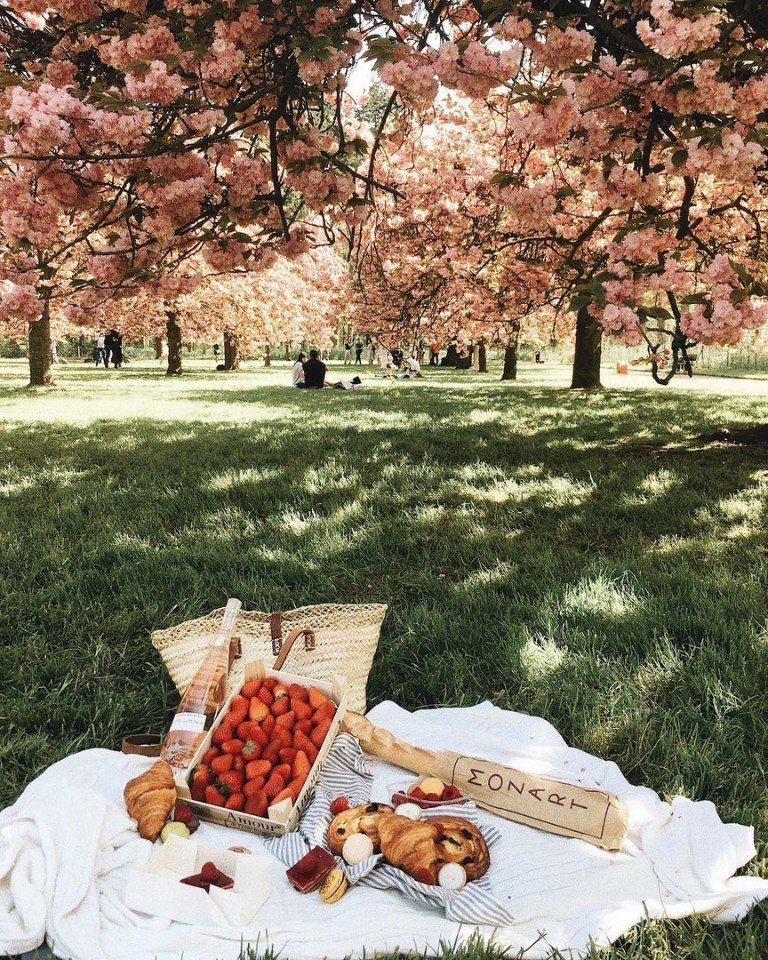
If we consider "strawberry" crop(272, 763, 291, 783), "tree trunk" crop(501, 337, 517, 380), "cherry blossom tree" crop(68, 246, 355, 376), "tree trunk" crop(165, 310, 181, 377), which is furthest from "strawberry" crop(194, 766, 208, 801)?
"tree trunk" crop(165, 310, 181, 377)

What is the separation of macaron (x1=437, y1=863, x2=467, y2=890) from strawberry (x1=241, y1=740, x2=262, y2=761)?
708mm

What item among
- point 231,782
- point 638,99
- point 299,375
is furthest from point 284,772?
point 299,375

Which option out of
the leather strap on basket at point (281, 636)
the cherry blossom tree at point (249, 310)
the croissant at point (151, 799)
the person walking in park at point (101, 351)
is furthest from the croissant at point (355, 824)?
the person walking in park at point (101, 351)

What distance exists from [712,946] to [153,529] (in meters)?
3.90

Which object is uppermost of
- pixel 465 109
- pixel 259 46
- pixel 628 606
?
pixel 465 109

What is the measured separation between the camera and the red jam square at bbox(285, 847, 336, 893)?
176cm

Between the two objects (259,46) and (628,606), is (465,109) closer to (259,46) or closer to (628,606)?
(259,46)

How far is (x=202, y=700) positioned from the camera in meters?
2.29

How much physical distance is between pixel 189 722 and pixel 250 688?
0.81 feet

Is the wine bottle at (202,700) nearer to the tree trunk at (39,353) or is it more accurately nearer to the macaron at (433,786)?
the macaron at (433,786)

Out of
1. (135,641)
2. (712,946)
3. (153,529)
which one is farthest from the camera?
(153,529)

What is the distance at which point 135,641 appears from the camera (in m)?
3.03

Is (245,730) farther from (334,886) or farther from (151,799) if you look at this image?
(334,886)

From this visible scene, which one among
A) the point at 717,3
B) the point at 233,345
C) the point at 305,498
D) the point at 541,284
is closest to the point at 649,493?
the point at 305,498
